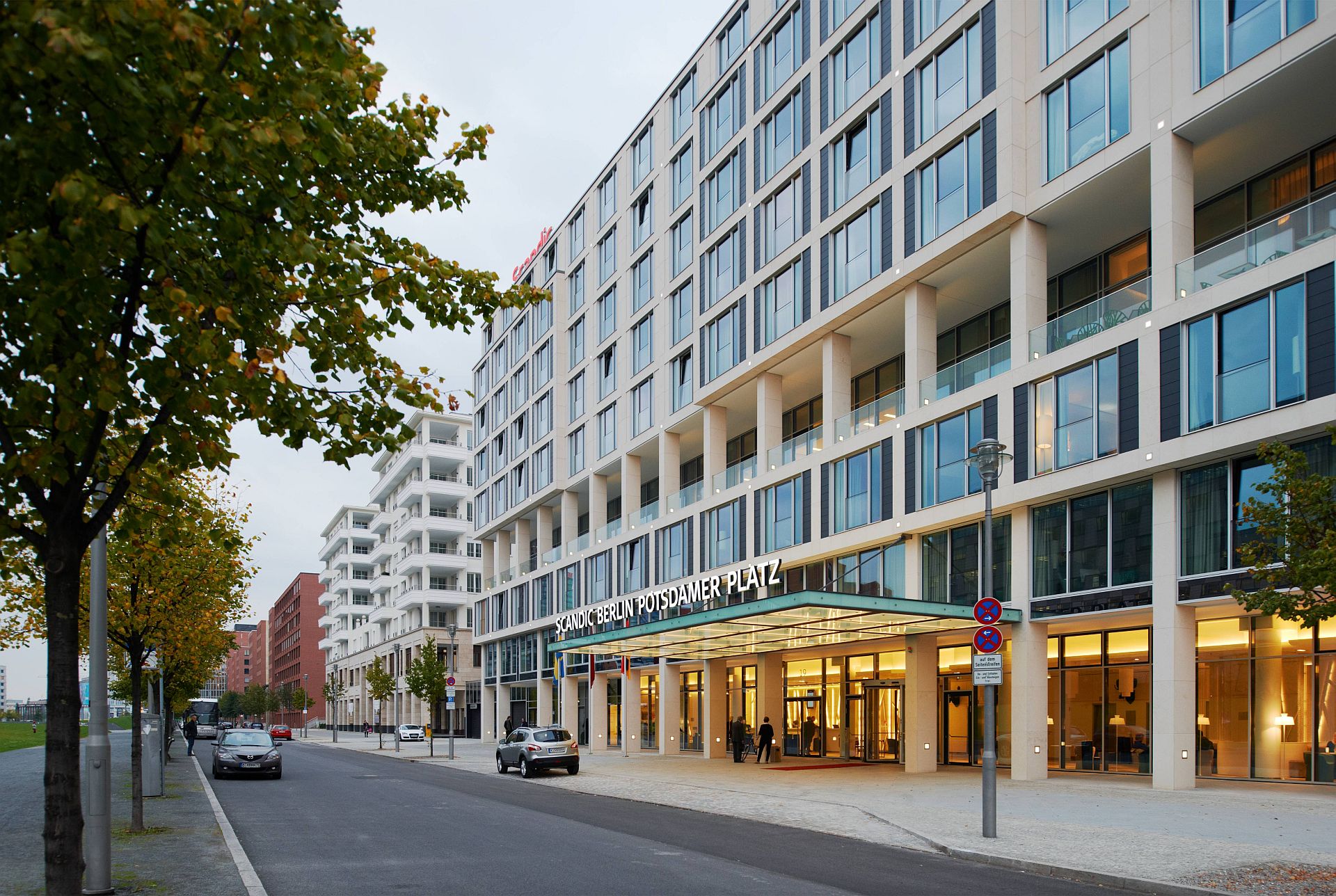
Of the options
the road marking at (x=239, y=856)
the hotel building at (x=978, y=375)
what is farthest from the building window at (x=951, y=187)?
the road marking at (x=239, y=856)

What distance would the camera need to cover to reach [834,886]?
11.8 meters

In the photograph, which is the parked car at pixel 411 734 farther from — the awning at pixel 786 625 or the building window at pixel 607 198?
the building window at pixel 607 198

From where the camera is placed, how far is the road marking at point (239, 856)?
37.0ft

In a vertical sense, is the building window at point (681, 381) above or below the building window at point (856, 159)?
below

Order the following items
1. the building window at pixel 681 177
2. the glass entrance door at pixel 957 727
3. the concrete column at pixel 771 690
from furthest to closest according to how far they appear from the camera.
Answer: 1. the building window at pixel 681 177
2. the concrete column at pixel 771 690
3. the glass entrance door at pixel 957 727

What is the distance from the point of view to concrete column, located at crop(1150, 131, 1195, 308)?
23250mm

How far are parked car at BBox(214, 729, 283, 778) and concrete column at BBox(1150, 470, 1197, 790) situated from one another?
2283 centimetres

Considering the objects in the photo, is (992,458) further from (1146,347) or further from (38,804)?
(38,804)

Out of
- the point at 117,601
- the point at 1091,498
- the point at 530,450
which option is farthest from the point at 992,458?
the point at 530,450

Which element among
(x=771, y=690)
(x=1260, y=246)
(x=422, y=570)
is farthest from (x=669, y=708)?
(x=422, y=570)

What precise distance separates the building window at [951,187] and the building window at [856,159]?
256 centimetres

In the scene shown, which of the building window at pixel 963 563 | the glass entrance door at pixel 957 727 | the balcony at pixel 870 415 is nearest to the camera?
the building window at pixel 963 563

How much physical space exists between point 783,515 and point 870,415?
5.87 metres

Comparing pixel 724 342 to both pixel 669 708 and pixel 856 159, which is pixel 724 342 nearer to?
pixel 856 159
